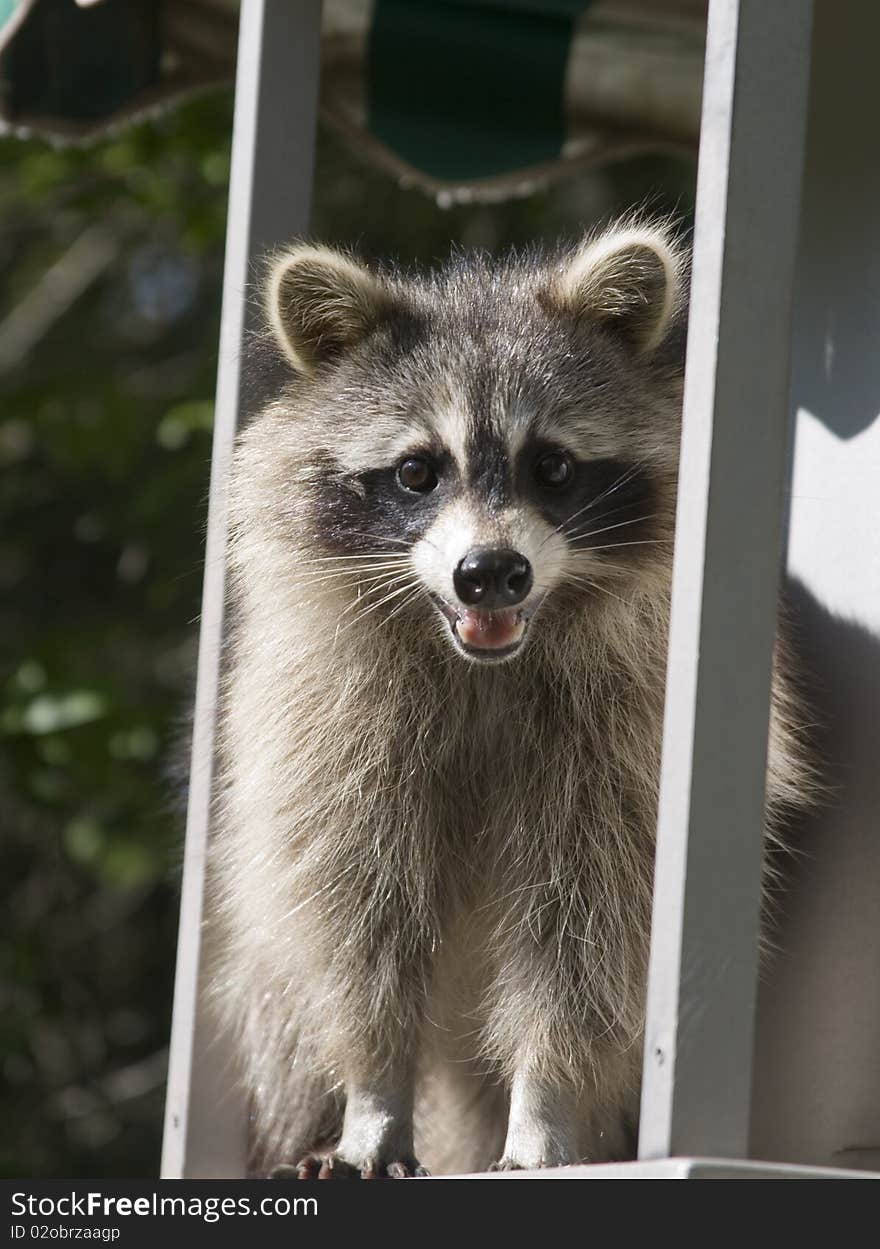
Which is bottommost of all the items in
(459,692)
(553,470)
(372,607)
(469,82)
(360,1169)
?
(360,1169)

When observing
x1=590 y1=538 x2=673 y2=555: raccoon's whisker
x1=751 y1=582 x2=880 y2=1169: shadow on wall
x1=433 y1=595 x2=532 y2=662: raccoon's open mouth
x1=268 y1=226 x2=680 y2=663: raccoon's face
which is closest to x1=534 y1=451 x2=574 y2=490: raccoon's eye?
x1=268 y1=226 x2=680 y2=663: raccoon's face

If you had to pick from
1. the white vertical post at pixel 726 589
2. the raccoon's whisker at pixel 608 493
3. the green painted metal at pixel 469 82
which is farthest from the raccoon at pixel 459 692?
the green painted metal at pixel 469 82

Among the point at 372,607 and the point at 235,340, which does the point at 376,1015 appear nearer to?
the point at 372,607

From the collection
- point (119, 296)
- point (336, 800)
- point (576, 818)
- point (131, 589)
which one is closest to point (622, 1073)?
point (576, 818)

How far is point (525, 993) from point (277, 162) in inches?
54.1

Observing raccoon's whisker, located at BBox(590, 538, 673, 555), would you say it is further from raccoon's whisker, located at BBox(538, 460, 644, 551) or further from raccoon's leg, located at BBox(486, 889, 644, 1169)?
raccoon's leg, located at BBox(486, 889, 644, 1169)

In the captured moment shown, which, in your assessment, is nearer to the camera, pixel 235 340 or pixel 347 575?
pixel 347 575

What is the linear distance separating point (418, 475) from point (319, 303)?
1.20 feet

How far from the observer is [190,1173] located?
9.36ft

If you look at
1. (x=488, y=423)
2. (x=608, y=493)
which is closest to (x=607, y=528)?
(x=608, y=493)

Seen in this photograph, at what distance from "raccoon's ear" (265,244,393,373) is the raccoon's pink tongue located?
0.61 m

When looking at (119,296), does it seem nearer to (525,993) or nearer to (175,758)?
(175,758)

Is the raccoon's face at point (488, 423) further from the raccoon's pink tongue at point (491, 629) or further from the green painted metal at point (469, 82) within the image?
the green painted metal at point (469, 82)

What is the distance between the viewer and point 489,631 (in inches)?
100
